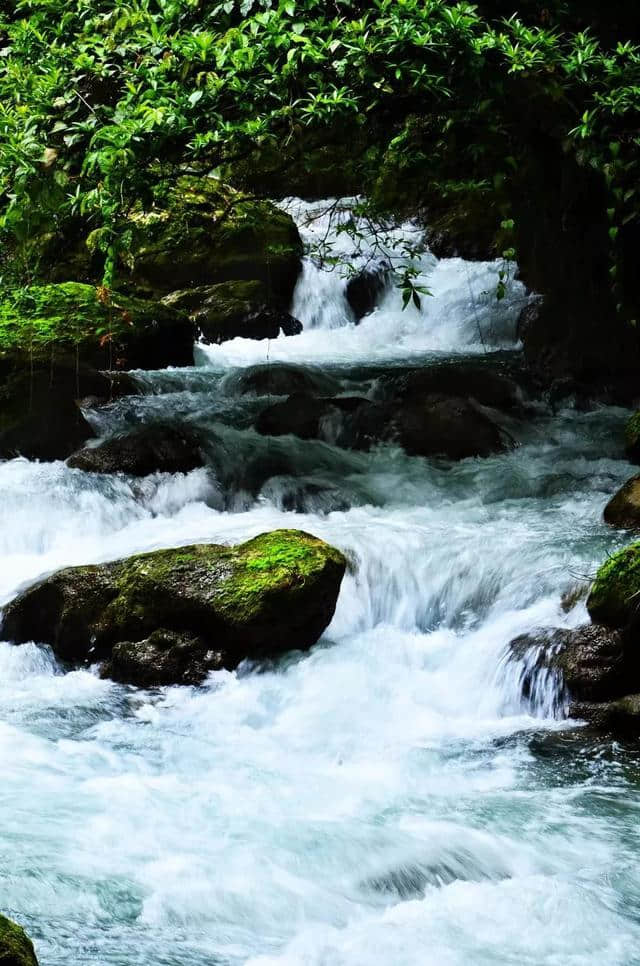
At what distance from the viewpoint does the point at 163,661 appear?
6562 millimetres

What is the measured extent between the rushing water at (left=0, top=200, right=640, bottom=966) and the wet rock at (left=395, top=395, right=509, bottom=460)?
214 mm

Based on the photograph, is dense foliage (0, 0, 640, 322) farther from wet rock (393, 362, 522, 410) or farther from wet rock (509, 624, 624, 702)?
wet rock (509, 624, 624, 702)

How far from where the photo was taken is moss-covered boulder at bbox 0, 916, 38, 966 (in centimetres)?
232

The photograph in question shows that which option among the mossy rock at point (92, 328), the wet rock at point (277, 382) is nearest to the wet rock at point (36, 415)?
the mossy rock at point (92, 328)

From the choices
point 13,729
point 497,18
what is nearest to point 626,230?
point 497,18

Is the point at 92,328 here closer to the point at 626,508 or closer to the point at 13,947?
the point at 626,508

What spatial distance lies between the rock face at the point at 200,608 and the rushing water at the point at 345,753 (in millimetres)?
185

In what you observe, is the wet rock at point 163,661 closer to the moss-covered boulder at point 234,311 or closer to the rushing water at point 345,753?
the rushing water at point 345,753

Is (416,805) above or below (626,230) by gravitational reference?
below

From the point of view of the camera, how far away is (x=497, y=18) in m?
8.15

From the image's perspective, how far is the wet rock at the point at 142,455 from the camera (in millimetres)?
9766

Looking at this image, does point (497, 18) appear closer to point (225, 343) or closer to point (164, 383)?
point (164, 383)

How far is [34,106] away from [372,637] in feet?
15.1

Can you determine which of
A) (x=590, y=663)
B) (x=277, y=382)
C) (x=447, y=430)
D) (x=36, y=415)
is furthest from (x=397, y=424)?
(x=590, y=663)
